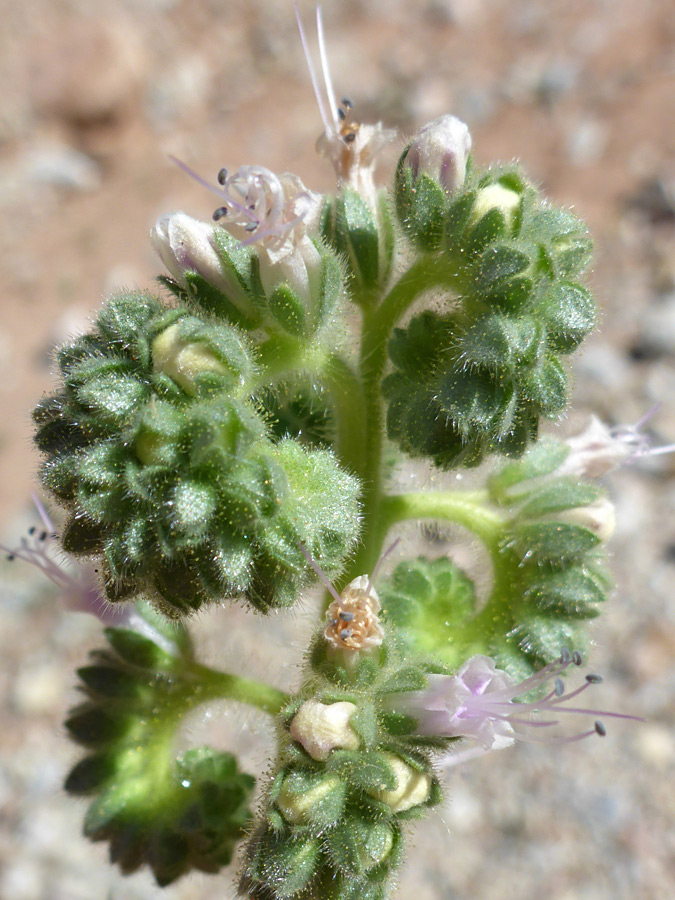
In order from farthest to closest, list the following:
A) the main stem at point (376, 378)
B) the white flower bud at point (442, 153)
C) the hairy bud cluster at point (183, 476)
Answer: the main stem at point (376, 378), the white flower bud at point (442, 153), the hairy bud cluster at point (183, 476)

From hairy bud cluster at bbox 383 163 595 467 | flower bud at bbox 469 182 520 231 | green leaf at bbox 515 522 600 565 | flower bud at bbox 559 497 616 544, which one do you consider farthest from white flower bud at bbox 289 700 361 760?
flower bud at bbox 469 182 520 231

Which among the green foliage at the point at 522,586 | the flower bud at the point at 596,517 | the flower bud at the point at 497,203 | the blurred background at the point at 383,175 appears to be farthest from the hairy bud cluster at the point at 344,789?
the blurred background at the point at 383,175

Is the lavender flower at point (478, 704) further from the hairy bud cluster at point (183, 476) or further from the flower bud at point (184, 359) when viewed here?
the flower bud at point (184, 359)

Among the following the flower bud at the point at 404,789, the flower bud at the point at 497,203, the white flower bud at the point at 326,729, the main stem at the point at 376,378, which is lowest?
the flower bud at the point at 404,789

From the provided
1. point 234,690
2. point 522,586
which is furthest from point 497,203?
point 234,690

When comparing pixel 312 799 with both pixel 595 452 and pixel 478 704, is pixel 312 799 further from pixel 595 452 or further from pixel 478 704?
pixel 595 452

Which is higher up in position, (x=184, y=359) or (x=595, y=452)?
(x=184, y=359)

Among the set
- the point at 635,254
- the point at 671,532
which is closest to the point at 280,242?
the point at 671,532
